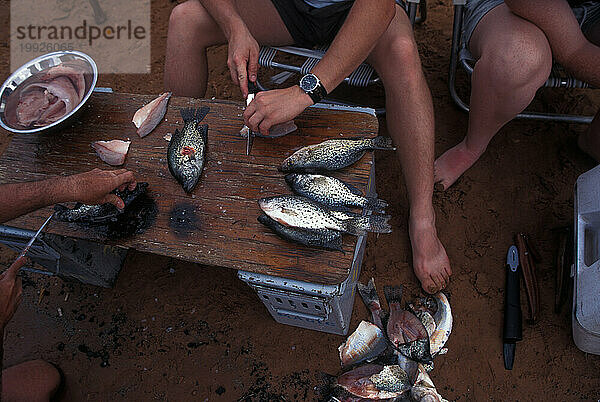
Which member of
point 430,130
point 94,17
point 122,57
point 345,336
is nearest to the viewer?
point 430,130

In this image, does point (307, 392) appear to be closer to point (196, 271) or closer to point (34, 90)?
point (196, 271)

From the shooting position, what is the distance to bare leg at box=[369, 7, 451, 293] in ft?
7.72

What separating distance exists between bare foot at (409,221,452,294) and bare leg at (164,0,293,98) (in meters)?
1.52

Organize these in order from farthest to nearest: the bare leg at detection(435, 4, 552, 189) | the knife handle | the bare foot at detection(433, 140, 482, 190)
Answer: the bare foot at detection(433, 140, 482, 190)
the knife handle
the bare leg at detection(435, 4, 552, 189)

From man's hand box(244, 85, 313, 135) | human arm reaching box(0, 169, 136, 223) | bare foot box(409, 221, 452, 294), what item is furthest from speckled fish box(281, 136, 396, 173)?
human arm reaching box(0, 169, 136, 223)

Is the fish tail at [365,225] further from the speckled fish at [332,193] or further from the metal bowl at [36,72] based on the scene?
the metal bowl at [36,72]

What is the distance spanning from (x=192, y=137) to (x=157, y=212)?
0.45 meters

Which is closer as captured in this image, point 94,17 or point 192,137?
point 192,137

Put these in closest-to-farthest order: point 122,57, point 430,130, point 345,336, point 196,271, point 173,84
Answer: point 430,130 < point 345,336 < point 173,84 < point 196,271 < point 122,57

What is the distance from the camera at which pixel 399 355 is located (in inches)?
94.9

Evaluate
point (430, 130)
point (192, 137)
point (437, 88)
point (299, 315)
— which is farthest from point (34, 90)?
point (437, 88)

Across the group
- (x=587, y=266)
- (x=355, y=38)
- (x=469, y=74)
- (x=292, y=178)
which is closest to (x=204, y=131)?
(x=292, y=178)

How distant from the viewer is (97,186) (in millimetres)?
1969

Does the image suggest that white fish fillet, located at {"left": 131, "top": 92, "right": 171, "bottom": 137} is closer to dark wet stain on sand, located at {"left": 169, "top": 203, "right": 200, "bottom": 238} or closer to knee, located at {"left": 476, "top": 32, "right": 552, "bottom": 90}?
dark wet stain on sand, located at {"left": 169, "top": 203, "right": 200, "bottom": 238}
